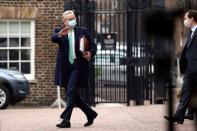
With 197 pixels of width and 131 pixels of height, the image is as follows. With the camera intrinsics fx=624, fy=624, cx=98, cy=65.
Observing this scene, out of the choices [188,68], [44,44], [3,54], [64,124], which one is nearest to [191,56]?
[188,68]

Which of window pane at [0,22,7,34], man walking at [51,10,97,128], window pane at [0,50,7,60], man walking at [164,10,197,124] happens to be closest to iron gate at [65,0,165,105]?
window pane at [0,22,7,34]

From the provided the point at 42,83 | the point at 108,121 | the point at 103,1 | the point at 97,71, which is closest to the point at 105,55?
the point at 97,71

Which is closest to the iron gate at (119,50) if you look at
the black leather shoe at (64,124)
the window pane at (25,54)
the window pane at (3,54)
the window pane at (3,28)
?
the window pane at (25,54)

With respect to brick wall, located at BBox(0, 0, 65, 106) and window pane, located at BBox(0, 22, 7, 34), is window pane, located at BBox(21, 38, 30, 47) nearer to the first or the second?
brick wall, located at BBox(0, 0, 65, 106)

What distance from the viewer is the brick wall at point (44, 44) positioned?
693 inches

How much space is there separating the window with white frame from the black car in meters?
2.31

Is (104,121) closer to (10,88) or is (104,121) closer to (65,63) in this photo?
(65,63)

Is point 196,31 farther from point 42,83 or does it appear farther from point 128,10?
point 42,83

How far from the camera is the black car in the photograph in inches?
590

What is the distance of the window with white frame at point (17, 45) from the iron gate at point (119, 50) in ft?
7.05

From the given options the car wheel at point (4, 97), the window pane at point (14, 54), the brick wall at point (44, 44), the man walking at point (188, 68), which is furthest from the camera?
the window pane at point (14, 54)

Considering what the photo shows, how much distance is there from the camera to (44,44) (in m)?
17.6

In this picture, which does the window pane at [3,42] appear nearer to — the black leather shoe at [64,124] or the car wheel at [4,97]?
the car wheel at [4,97]

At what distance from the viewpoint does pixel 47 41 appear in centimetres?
1764
